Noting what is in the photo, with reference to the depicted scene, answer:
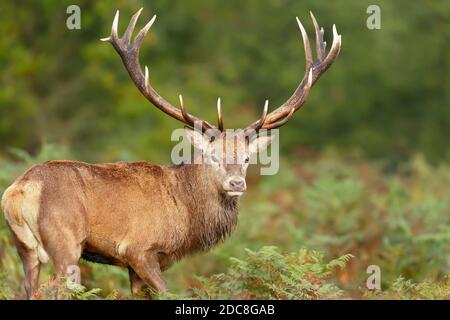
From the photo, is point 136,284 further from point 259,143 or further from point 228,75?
point 228,75

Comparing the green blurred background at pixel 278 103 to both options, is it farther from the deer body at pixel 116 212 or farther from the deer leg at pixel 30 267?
the deer leg at pixel 30 267

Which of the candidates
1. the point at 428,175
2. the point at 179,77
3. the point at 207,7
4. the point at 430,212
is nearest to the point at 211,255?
the point at 430,212

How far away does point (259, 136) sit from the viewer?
9.71 metres

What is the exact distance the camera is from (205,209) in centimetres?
945

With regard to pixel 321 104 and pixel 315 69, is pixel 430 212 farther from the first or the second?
pixel 321 104

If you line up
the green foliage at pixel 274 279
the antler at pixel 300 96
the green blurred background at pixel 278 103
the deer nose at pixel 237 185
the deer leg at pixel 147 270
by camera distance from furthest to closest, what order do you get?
the green blurred background at pixel 278 103 < the antler at pixel 300 96 < the deer nose at pixel 237 185 < the green foliage at pixel 274 279 < the deer leg at pixel 147 270

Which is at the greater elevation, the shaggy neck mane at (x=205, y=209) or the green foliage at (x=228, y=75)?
the green foliage at (x=228, y=75)

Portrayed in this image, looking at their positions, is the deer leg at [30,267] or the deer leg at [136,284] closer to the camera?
the deer leg at [30,267]

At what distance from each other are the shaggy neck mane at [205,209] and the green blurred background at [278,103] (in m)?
2.07

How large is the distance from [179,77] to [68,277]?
1884cm

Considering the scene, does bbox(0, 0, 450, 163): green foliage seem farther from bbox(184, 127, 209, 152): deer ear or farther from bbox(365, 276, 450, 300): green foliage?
bbox(365, 276, 450, 300): green foliage

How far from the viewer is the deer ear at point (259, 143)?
31.6ft

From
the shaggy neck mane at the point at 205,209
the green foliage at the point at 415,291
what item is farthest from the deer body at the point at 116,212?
the green foliage at the point at 415,291

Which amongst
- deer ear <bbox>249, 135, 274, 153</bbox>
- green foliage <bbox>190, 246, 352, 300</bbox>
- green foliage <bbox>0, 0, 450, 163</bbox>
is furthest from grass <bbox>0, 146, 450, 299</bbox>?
green foliage <bbox>0, 0, 450, 163</bbox>
